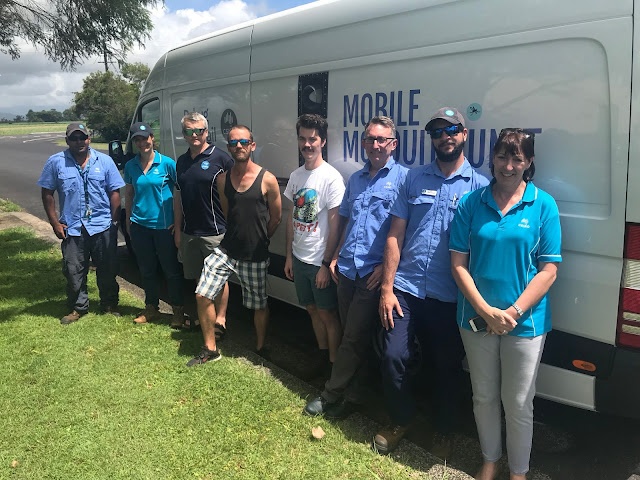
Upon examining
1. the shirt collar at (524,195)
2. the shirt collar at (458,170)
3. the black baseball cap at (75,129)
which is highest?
the black baseball cap at (75,129)

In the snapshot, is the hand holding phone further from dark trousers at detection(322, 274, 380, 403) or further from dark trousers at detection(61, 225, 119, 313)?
dark trousers at detection(61, 225, 119, 313)

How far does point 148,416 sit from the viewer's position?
2.92 metres

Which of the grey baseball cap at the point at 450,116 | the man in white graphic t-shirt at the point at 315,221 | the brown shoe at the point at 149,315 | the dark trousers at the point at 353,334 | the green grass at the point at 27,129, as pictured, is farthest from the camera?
the green grass at the point at 27,129

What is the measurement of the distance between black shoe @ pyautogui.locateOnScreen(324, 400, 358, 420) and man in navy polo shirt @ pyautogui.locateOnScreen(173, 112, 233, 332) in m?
1.44

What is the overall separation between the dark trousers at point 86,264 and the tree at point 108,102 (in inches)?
1417

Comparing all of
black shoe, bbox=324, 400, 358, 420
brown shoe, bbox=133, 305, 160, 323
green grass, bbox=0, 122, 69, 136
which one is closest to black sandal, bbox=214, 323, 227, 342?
brown shoe, bbox=133, 305, 160, 323

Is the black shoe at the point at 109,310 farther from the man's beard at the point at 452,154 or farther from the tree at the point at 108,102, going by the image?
the tree at the point at 108,102

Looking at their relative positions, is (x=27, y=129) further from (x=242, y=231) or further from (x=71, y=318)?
(x=242, y=231)

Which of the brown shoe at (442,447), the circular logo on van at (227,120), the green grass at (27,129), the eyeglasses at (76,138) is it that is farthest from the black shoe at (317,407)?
the green grass at (27,129)

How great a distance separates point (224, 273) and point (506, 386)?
2116mm

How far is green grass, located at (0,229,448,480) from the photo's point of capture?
250cm

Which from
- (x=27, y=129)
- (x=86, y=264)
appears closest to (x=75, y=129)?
(x=86, y=264)

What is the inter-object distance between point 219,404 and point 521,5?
2765 mm

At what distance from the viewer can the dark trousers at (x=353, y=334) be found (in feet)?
8.95
